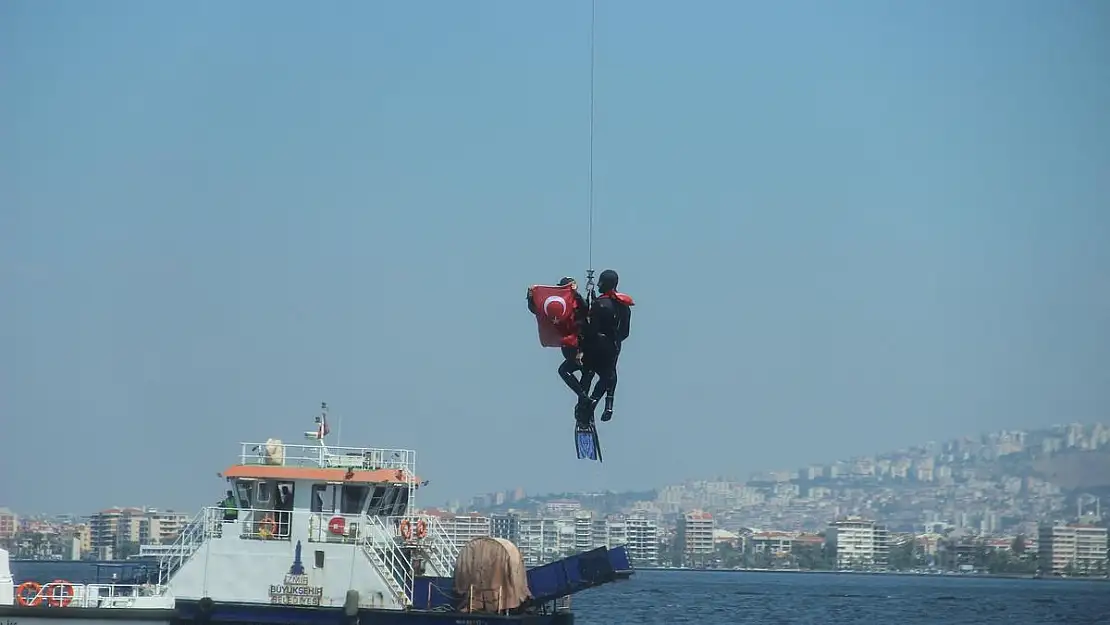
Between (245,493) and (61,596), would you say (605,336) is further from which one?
(61,596)

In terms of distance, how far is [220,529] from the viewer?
3428cm

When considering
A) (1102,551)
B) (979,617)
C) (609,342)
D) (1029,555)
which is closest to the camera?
(609,342)

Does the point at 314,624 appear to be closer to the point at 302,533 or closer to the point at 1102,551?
the point at 302,533

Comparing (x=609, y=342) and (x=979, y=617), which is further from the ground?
(x=609, y=342)

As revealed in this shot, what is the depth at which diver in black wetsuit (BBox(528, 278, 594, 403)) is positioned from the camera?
22797 mm

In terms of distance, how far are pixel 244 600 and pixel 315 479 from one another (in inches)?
112

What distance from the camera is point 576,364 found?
23344 mm

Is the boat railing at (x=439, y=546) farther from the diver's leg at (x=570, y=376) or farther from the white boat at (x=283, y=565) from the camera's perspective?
the diver's leg at (x=570, y=376)

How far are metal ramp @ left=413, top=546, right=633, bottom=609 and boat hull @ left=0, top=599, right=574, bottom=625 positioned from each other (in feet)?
2.70

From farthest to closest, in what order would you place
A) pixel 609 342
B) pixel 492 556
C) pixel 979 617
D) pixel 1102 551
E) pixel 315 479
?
pixel 1102 551 < pixel 979 617 < pixel 315 479 < pixel 492 556 < pixel 609 342

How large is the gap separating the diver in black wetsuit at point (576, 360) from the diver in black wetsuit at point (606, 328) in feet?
0.30

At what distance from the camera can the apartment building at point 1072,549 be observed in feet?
557

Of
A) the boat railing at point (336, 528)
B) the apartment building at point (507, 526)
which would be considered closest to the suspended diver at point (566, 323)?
the boat railing at point (336, 528)

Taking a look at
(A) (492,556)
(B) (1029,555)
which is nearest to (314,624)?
(A) (492,556)
